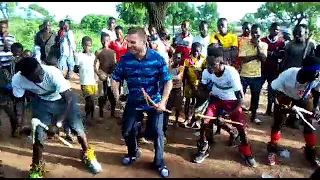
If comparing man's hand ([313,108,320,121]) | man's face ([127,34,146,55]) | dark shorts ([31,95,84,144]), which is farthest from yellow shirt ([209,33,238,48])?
dark shorts ([31,95,84,144])

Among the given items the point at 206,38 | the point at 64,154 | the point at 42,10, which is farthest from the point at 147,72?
the point at 42,10

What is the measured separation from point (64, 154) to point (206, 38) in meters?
3.45

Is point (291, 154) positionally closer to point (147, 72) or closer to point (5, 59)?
point (147, 72)

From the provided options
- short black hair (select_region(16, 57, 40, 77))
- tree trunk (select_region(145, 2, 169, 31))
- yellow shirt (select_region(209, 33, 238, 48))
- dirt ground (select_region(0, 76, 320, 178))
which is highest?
tree trunk (select_region(145, 2, 169, 31))

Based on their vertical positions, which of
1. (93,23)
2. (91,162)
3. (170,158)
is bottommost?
(170,158)

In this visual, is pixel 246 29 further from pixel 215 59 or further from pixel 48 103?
pixel 48 103

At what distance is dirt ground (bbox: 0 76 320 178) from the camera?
470 centimetres

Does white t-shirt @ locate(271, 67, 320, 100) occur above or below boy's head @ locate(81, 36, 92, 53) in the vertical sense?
below

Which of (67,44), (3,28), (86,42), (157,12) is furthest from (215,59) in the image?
(67,44)

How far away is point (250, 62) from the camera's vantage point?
21.0 ft

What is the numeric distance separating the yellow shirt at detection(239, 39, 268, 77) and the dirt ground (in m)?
1.00

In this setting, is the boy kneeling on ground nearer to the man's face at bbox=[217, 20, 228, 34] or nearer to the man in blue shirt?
the man in blue shirt

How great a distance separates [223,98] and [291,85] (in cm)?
90

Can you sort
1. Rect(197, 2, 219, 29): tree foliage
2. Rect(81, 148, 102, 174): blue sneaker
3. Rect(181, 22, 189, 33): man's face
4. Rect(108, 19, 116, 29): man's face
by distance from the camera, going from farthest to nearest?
Rect(197, 2, 219, 29): tree foliage
Rect(108, 19, 116, 29): man's face
Rect(181, 22, 189, 33): man's face
Rect(81, 148, 102, 174): blue sneaker
